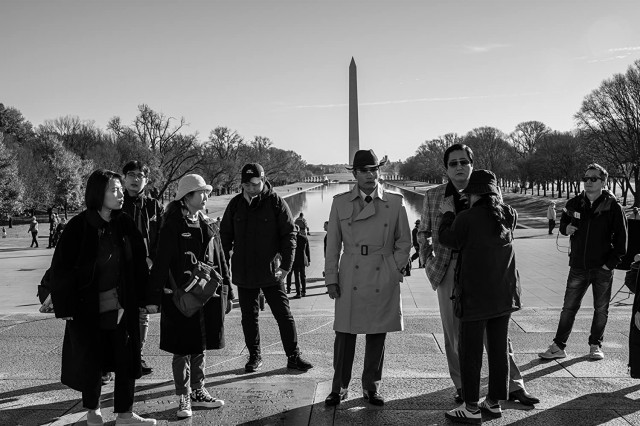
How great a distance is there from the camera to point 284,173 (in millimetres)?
147375

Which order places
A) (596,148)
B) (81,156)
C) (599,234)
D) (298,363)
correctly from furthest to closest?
(81,156) < (596,148) < (599,234) < (298,363)

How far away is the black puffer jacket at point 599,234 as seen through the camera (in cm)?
532

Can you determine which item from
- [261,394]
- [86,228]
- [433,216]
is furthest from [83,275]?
[433,216]

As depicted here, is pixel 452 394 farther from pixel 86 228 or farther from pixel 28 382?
pixel 28 382

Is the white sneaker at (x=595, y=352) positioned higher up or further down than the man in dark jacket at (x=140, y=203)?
further down

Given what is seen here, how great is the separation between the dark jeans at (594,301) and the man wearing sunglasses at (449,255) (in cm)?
125

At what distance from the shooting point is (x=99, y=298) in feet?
12.9

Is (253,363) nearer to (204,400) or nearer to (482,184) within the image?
(204,400)

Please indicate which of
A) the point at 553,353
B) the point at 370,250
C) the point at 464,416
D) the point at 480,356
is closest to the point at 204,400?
the point at 370,250

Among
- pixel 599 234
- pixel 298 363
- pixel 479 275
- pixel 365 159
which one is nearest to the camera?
pixel 479 275

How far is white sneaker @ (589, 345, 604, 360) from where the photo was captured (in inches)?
205

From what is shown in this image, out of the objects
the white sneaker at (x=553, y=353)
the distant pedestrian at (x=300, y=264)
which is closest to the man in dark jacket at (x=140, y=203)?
the white sneaker at (x=553, y=353)

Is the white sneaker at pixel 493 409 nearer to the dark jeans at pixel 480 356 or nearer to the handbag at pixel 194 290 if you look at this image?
the dark jeans at pixel 480 356

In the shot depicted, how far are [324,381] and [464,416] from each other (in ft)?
4.26
